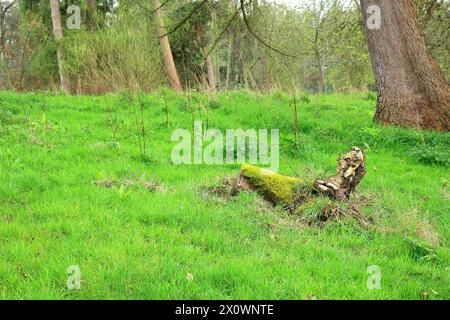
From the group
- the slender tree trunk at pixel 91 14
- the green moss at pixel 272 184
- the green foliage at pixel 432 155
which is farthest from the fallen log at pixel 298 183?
the slender tree trunk at pixel 91 14

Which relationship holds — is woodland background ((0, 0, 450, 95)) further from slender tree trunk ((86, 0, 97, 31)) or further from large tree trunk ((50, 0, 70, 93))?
large tree trunk ((50, 0, 70, 93))

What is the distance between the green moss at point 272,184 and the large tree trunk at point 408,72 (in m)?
5.23

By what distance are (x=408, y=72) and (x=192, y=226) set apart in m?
7.04

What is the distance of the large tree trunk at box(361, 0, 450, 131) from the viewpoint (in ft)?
32.7

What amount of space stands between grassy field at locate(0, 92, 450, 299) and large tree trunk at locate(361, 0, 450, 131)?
2.67 ft

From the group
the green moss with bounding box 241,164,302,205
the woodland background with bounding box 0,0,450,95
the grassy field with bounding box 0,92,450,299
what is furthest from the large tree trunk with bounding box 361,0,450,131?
the green moss with bounding box 241,164,302,205

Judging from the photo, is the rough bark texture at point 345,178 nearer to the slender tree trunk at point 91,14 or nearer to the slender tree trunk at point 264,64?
the slender tree trunk at point 264,64

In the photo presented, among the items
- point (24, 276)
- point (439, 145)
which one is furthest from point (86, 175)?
point (439, 145)

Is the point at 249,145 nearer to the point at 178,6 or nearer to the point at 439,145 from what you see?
the point at 439,145

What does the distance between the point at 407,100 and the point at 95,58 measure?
33.6 feet

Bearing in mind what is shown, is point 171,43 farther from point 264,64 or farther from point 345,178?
point 345,178

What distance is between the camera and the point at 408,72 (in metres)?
9.98

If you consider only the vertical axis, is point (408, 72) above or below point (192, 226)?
above

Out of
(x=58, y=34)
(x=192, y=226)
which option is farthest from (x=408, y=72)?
(x=58, y=34)
